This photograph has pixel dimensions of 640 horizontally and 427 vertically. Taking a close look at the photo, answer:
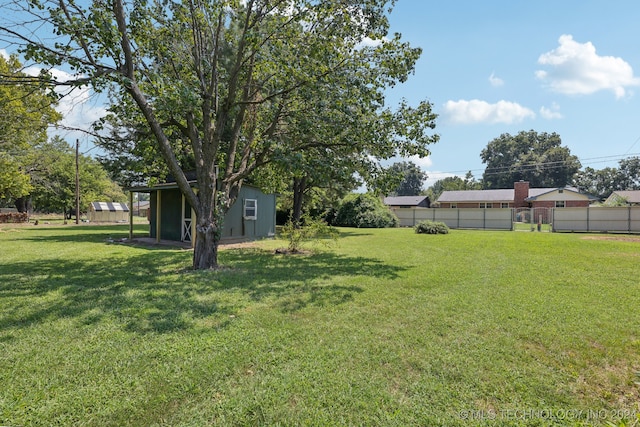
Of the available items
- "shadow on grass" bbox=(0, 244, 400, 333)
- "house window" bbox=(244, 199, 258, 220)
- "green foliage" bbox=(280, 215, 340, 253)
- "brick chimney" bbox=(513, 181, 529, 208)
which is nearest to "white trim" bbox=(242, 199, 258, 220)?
"house window" bbox=(244, 199, 258, 220)

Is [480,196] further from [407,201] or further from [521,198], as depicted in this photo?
[407,201]

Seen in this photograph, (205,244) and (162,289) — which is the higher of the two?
(205,244)

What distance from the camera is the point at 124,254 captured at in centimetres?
905

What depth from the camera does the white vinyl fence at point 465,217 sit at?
21.8 metres

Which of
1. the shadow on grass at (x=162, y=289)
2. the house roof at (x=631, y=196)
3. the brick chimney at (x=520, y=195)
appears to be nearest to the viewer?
the shadow on grass at (x=162, y=289)

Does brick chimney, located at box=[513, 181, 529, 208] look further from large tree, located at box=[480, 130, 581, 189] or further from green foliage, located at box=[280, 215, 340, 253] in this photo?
green foliage, located at box=[280, 215, 340, 253]

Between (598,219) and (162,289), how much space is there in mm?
23526

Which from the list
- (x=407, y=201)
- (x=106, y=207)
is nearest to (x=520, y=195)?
(x=407, y=201)

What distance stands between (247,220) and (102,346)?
412 inches

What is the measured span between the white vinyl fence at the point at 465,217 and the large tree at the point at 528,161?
3558 cm

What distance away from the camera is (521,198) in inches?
1339

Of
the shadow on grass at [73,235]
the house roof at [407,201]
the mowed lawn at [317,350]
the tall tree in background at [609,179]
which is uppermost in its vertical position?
the tall tree in background at [609,179]

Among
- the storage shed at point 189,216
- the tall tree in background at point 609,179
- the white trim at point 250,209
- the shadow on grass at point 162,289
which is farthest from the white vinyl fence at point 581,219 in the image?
the tall tree in background at point 609,179

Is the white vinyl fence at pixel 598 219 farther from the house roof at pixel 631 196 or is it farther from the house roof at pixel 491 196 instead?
the house roof at pixel 491 196
